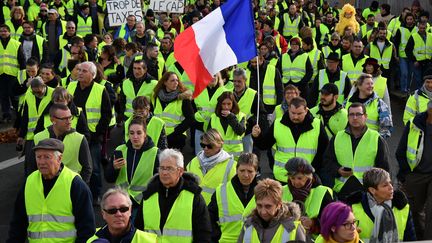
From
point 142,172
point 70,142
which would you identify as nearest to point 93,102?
point 70,142

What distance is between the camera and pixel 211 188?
8.32 meters

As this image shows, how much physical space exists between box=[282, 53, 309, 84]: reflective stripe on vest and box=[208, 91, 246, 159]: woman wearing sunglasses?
14.4ft

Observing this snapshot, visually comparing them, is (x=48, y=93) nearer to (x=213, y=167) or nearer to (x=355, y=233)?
(x=213, y=167)

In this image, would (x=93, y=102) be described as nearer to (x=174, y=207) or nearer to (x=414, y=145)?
(x=414, y=145)

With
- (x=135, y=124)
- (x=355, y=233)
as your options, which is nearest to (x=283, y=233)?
(x=355, y=233)

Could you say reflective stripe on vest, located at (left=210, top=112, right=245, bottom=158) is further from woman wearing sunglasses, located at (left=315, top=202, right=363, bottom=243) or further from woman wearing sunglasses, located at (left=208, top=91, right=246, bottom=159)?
woman wearing sunglasses, located at (left=315, top=202, right=363, bottom=243)

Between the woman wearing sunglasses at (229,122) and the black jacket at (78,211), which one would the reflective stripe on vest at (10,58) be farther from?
the black jacket at (78,211)

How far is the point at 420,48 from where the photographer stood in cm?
1861

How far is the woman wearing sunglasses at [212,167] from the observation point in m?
8.30

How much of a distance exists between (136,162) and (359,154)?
2.16 meters

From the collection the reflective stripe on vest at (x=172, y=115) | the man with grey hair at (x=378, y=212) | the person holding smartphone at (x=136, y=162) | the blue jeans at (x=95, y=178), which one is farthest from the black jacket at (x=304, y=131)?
the blue jeans at (x=95, y=178)

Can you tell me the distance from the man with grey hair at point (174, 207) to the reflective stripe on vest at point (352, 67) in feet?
25.8

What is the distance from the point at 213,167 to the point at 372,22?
1273 cm

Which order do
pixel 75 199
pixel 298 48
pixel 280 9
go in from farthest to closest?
pixel 280 9 < pixel 298 48 < pixel 75 199
